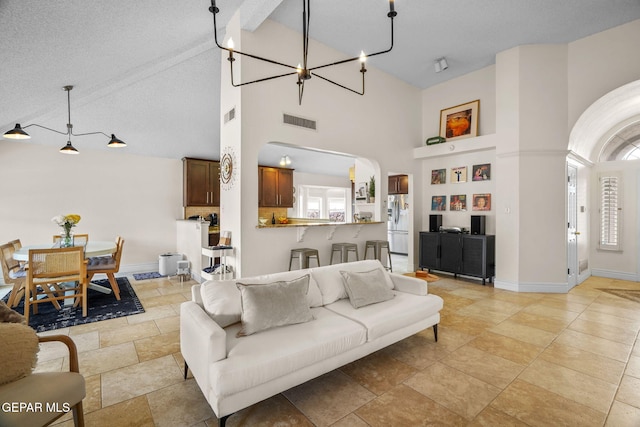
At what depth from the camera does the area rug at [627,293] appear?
4.53 meters

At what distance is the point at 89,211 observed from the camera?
5.91 metres

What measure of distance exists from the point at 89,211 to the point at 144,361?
4.64 metres

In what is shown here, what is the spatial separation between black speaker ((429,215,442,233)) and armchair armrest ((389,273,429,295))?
3131mm

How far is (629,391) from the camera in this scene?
2248 millimetres

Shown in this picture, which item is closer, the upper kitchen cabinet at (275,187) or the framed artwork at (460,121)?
the framed artwork at (460,121)

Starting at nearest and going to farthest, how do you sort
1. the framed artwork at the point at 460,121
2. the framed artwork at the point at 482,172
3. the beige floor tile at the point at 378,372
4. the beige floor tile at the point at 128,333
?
1. the beige floor tile at the point at 378,372
2. the beige floor tile at the point at 128,333
3. the framed artwork at the point at 482,172
4. the framed artwork at the point at 460,121

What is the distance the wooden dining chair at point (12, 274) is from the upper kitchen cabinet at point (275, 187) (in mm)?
4560

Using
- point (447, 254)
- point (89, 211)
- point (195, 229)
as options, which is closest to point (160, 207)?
point (89, 211)

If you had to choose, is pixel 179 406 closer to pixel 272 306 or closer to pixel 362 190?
pixel 272 306

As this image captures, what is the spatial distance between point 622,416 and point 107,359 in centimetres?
398

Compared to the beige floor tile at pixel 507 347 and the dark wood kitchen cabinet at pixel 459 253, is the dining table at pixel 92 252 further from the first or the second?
the dark wood kitchen cabinet at pixel 459 253

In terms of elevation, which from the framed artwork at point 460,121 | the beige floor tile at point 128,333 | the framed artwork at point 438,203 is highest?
the framed artwork at point 460,121

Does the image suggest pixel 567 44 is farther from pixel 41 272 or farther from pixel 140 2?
pixel 41 272

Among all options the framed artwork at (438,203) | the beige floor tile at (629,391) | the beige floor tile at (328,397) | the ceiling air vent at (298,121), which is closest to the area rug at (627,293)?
the framed artwork at (438,203)
